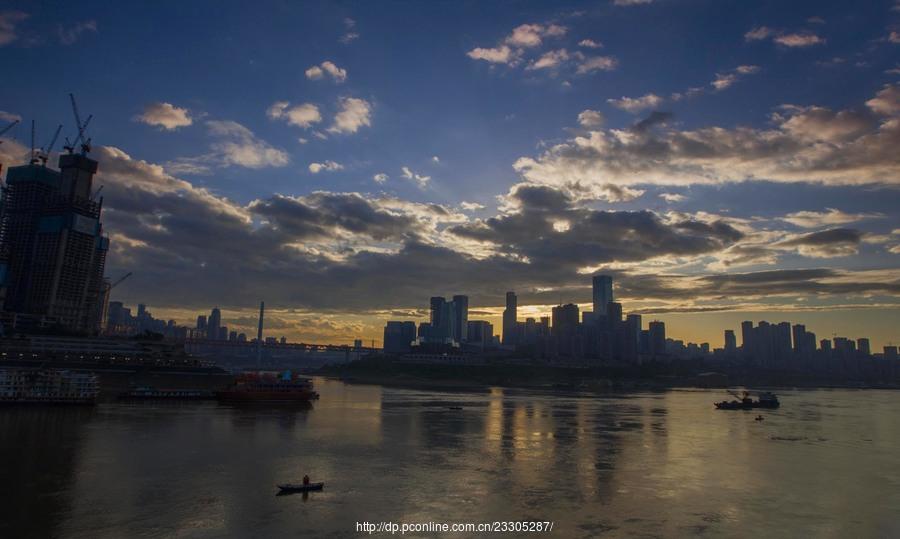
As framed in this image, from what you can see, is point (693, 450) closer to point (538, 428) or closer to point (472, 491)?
point (538, 428)

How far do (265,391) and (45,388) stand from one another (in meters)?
44.0

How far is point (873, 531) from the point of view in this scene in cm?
4094

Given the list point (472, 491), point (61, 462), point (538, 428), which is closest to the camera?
point (472, 491)

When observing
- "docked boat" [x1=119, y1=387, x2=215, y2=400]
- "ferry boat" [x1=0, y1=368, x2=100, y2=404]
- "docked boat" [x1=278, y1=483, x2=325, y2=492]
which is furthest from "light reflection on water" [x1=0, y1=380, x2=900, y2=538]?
"docked boat" [x1=119, y1=387, x2=215, y2=400]

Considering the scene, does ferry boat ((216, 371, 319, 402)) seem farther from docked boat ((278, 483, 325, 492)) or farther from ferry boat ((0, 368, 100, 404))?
docked boat ((278, 483, 325, 492))

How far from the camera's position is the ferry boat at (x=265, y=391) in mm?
131750

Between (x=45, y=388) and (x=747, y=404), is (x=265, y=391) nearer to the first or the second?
(x=45, y=388)

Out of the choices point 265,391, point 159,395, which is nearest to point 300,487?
point 265,391

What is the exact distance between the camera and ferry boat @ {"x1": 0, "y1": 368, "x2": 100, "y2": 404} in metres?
104

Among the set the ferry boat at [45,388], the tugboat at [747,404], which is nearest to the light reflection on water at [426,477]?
the ferry boat at [45,388]

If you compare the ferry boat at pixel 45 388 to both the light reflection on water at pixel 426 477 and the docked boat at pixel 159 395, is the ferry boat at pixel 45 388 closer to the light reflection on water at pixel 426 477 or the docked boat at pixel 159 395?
the light reflection on water at pixel 426 477

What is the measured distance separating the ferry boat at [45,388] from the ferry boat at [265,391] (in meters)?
29.5

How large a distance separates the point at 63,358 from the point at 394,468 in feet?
510

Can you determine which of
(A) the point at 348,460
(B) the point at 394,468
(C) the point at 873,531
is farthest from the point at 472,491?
(C) the point at 873,531
